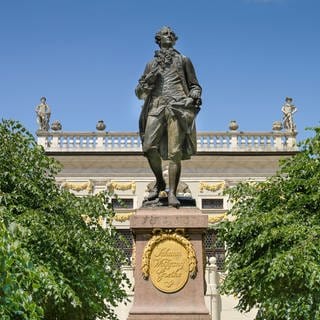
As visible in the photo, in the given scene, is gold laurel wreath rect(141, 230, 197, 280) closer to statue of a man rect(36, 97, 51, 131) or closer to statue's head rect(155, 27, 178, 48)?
statue's head rect(155, 27, 178, 48)

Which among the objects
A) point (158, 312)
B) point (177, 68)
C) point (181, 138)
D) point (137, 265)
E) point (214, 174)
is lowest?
point (158, 312)

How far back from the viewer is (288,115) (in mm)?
31688

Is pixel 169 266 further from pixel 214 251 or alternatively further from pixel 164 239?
pixel 214 251

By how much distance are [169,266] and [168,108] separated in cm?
232

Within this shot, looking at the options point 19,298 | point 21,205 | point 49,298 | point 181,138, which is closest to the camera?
point 19,298

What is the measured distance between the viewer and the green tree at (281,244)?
1402 centimetres

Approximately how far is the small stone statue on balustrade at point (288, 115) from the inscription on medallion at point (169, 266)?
23.5 m

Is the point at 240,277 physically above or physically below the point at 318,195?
below

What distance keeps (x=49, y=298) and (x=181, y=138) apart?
564 cm

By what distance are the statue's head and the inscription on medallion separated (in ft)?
9.87

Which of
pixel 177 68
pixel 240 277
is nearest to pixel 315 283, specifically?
pixel 240 277

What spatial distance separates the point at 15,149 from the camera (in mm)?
16188

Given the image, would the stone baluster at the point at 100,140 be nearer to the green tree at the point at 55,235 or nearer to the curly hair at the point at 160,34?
the green tree at the point at 55,235

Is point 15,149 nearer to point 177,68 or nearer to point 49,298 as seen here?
point 49,298
